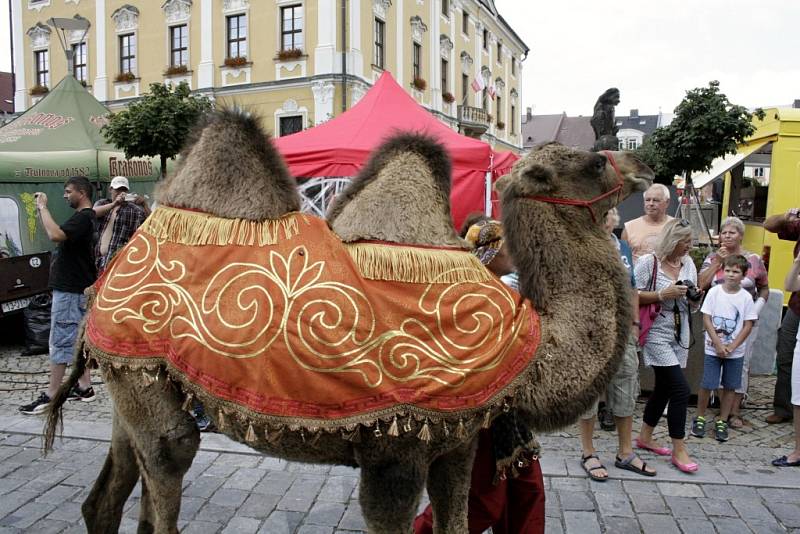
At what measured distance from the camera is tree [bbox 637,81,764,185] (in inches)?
457

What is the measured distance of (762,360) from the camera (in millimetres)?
7156

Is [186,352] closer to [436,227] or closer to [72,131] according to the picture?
[436,227]

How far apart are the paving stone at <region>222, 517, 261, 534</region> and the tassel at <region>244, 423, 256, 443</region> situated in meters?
1.58

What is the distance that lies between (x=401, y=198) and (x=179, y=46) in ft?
95.2

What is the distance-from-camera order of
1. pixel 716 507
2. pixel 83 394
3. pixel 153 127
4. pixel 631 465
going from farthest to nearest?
pixel 153 127, pixel 83 394, pixel 631 465, pixel 716 507

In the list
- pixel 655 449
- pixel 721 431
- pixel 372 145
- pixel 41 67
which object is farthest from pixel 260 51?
pixel 655 449

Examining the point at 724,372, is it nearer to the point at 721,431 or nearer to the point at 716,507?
the point at 721,431

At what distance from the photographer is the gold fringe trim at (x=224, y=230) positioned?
2424mm

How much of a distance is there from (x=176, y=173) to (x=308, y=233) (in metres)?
0.76

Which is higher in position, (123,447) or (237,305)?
(237,305)

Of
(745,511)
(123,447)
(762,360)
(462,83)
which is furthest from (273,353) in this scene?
(462,83)

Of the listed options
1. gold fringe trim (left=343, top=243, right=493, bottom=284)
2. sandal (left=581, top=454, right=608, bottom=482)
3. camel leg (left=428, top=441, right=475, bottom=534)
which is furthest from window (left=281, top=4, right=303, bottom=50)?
camel leg (left=428, top=441, right=475, bottom=534)

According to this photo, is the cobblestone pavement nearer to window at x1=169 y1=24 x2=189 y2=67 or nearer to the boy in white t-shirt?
the boy in white t-shirt

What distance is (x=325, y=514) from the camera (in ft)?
12.6
